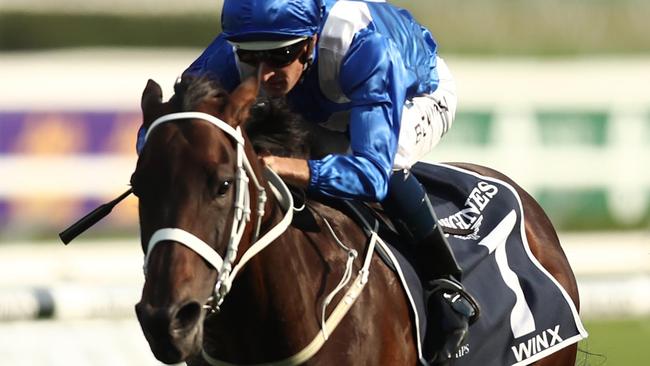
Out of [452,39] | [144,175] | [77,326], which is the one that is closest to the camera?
[144,175]

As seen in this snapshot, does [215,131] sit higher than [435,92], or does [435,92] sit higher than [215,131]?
[215,131]

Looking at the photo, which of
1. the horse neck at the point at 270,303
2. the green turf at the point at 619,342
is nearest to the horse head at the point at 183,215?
the horse neck at the point at 270,303

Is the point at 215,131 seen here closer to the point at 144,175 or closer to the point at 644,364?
the point at 144,175

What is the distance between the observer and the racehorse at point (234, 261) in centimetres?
263

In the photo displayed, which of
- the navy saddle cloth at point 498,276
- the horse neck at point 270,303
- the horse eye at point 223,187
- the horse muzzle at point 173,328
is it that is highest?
the horse eye at point 223,187

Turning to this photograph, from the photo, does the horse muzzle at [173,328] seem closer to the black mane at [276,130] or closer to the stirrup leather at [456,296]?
the black mane at [276,130]

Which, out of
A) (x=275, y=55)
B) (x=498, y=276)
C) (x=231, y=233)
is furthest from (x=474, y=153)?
(x=231, y=233)

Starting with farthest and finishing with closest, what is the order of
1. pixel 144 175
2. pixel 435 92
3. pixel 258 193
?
pixel 435 92
pixel 258 193
pixel 144 175

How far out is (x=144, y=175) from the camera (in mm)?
2678

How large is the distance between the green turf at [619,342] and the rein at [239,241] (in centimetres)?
339

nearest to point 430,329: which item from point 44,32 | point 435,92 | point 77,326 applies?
point 435,92

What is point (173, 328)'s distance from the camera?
258 cm

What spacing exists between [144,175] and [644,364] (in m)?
4.66

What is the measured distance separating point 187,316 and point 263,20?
83 cm
